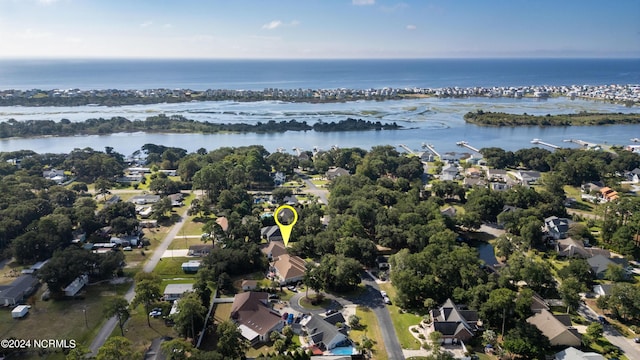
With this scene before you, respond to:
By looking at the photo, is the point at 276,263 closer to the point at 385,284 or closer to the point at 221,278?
the point at 221,278

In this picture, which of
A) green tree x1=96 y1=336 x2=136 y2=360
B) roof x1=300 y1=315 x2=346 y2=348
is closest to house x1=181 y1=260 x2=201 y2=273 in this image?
roof x1=300 y1=315 x2=346 y2=348

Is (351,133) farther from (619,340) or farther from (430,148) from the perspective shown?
(619,340)

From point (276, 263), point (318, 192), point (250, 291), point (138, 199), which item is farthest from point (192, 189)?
point (250, 291)

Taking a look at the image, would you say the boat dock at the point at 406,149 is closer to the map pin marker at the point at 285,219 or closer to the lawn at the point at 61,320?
the map pin marker at the point at 285,219

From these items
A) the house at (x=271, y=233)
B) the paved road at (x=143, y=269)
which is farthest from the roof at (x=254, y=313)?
the house at (x=271, y=233)

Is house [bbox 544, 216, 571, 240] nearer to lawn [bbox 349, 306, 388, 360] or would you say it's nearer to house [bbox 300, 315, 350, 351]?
lawn [bbox 349, 306, 388, 360]

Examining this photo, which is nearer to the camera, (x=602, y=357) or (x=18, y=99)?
(x=602, y=357)

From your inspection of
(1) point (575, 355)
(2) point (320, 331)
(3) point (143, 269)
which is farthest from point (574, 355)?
(3) point (143, 269)
